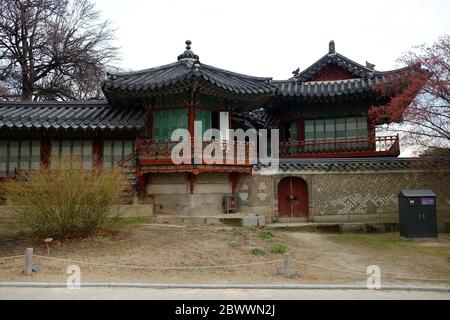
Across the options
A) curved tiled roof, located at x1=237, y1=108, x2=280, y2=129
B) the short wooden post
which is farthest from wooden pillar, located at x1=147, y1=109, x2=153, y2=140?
the short wooden post

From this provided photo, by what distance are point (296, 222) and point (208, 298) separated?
437 inches

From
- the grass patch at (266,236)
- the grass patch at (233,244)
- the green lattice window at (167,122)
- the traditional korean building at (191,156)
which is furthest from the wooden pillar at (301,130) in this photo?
the grass patch at (233,244)

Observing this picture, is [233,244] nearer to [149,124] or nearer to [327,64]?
[149,124]

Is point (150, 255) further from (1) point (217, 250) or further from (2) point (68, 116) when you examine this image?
(2) point (68, 116)

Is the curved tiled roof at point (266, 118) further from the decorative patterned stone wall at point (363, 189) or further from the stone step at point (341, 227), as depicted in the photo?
the stone step at point (341, 227)

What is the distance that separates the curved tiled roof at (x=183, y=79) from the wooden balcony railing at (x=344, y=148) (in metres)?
5.01

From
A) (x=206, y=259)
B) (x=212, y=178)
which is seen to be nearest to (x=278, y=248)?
(x=206, y=259)

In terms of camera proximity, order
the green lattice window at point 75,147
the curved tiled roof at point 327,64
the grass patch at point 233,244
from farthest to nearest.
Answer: the curved tiled roof at point 327,64
the green lattice window at point 75,147
the grass patch at point 233,244

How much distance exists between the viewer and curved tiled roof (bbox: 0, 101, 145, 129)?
16609mm

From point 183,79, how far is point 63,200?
6671 millimetres

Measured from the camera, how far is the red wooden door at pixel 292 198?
18.3m

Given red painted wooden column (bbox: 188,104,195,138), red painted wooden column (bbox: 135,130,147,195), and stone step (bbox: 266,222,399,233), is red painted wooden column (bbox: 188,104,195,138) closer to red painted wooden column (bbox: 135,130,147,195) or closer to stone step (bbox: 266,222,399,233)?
red painted wooden column (bbox: 135,130,147,195)

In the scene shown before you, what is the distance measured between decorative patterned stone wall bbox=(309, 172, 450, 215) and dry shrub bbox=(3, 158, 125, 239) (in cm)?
975

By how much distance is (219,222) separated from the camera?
1552cm
